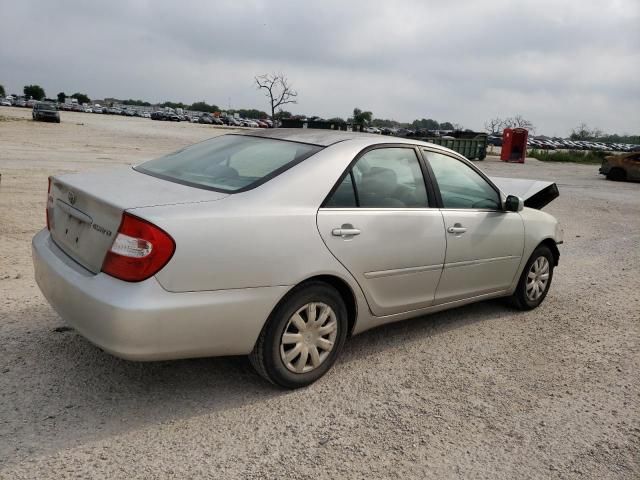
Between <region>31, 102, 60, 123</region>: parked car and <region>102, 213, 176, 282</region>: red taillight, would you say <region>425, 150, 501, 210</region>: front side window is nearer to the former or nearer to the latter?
<region>102, 213, 176, 282</region>: red taillight

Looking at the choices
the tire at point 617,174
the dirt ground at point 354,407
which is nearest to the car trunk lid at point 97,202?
the dirt ground at point 354,407

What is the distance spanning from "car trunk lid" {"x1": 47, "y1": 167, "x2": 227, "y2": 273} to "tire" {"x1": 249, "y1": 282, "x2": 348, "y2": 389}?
2.49 ft

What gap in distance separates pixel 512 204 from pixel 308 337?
2284 mm

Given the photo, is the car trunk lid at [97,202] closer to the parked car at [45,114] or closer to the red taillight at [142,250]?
the red taillight at [142,250]

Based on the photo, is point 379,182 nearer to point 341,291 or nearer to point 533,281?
point 341,291

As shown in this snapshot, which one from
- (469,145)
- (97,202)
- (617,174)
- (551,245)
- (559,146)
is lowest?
(551,245)

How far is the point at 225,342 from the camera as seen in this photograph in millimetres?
3109

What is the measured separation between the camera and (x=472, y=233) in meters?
4.42

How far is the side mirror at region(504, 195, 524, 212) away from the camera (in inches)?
188

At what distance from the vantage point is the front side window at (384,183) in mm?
3672

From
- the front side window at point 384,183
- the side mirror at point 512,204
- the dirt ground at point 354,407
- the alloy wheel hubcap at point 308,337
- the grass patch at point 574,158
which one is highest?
the grass patch at point 574,158

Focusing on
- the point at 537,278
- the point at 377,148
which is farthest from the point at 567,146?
the point at 377,148

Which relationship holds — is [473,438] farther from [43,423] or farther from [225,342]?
[43,423]

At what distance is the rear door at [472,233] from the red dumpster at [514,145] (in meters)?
32.1
